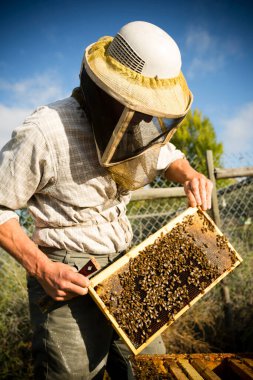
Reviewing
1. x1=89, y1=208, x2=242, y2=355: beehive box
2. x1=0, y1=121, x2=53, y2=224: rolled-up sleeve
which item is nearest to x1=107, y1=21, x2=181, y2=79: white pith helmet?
x1=0, y1=121, x2=53, y2=224: rolled-up sleeve

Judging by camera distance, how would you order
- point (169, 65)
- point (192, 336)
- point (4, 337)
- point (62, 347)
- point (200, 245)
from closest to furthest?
point (169, 65), point (62, 347), point (200, 245), point (4, 337), point (192, 336)

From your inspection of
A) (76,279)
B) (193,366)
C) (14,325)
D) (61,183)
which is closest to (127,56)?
(61,183)

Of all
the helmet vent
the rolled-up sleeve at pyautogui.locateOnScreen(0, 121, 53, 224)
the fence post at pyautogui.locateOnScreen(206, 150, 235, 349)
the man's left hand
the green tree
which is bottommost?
the fence post at pyautogui.locateOnScreen(206, 150, 235, 349)

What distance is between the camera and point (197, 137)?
86.2 ft

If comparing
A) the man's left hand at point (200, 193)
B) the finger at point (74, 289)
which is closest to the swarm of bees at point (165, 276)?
the man's left hand at point (200, 193)

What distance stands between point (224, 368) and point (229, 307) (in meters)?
2.98

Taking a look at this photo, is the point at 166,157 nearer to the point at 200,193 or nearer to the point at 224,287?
the point at 200,193

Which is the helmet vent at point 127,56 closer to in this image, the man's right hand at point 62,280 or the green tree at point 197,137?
the man's right hand at point 62,280

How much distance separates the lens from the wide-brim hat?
6.33 feet

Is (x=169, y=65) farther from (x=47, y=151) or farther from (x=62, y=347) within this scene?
(x=62, y=347)

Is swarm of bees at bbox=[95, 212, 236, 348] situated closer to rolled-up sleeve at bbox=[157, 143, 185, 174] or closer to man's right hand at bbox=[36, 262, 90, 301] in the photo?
man's right hand at bbox=[36, 262, 90, 301]

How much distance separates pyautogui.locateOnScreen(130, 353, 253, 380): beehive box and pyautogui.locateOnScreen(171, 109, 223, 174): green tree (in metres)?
23.7

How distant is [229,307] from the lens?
17.1 ft

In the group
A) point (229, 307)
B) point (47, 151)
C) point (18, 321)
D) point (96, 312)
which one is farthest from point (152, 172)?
point (229, 307)
